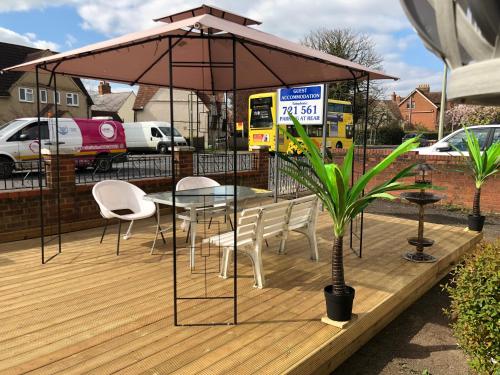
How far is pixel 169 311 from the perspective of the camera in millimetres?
3223

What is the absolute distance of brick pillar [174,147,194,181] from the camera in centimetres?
718

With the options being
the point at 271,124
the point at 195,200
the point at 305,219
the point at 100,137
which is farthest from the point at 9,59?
the point at 305,219

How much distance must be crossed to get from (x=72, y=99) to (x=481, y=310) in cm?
3234

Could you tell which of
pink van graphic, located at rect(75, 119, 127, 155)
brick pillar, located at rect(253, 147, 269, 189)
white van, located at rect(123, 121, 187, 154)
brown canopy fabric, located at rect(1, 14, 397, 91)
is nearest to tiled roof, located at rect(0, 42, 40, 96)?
white van, located at rect(123, 121, 187, 154)

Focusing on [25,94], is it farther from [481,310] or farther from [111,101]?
[481,310]

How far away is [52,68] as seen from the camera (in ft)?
14.4

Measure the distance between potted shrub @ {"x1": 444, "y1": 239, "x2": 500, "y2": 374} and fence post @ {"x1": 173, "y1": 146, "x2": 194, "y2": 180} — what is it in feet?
17.7

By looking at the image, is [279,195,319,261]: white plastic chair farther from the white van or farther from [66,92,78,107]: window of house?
[66,92,78,107]: window of house

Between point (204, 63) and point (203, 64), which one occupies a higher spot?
point (203, 64)

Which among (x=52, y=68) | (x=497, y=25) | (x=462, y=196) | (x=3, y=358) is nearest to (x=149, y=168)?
(x=52, y=68)

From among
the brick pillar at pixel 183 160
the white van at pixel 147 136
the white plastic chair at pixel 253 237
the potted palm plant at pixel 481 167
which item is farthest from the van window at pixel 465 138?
the white van at pixel 147 136

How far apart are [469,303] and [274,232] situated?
1.98 m

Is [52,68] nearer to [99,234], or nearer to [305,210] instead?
[99,234]

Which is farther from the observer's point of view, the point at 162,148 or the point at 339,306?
the point at 162,148
